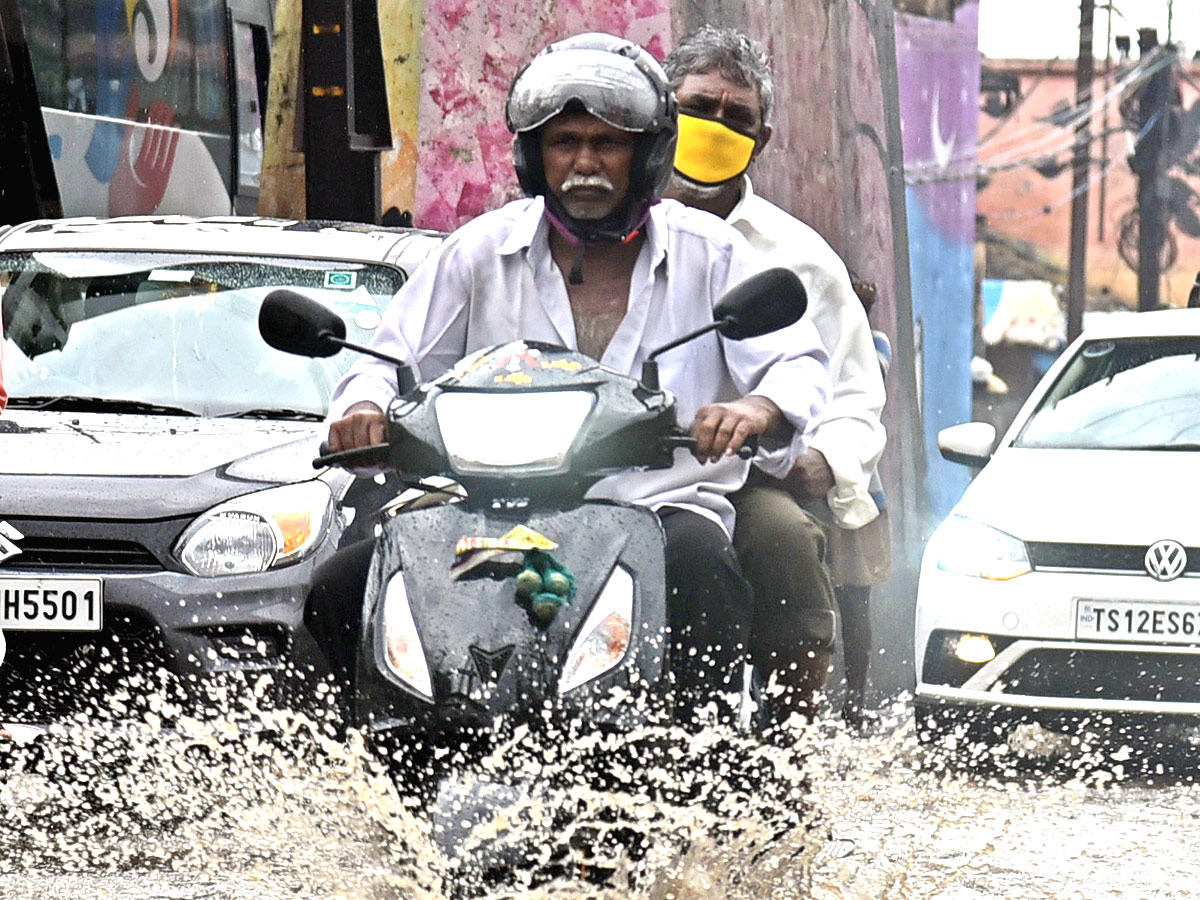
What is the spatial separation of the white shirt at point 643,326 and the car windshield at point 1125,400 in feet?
14.7

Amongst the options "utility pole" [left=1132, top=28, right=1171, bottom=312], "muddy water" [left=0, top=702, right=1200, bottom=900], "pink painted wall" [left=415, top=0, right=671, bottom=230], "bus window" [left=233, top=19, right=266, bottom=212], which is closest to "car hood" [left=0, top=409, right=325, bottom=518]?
"muddy water" [left=0, top=702, right=1200, bottom=900]

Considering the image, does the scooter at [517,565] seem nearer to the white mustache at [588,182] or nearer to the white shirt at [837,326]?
the white mustache at [588,182]

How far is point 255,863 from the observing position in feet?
19.6

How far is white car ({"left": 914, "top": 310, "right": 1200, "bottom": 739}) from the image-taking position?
7785mm

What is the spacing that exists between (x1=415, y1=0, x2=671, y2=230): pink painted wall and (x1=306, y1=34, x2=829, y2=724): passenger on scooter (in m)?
8.32

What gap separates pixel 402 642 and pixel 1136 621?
14.9ft

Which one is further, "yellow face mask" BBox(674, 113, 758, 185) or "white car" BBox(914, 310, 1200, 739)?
"white car" BBox(914, 310, 1200, 739)

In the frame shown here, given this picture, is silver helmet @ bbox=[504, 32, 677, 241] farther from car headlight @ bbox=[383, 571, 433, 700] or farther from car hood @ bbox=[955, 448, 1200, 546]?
car hood @ bbox=[955, 448, 1200, 546]

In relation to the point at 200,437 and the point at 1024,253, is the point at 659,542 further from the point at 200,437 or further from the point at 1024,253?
the point at 1024,253

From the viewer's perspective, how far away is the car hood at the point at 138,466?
623 centimetres

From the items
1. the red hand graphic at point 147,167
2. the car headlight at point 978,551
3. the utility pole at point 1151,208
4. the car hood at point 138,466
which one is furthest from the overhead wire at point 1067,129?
the car hood at point 138,466

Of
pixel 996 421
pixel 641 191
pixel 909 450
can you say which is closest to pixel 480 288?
pixel 641 191

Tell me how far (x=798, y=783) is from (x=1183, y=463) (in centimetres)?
448

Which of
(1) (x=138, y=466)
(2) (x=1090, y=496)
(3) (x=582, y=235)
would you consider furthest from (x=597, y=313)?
(2) (x=1090, y=496)
